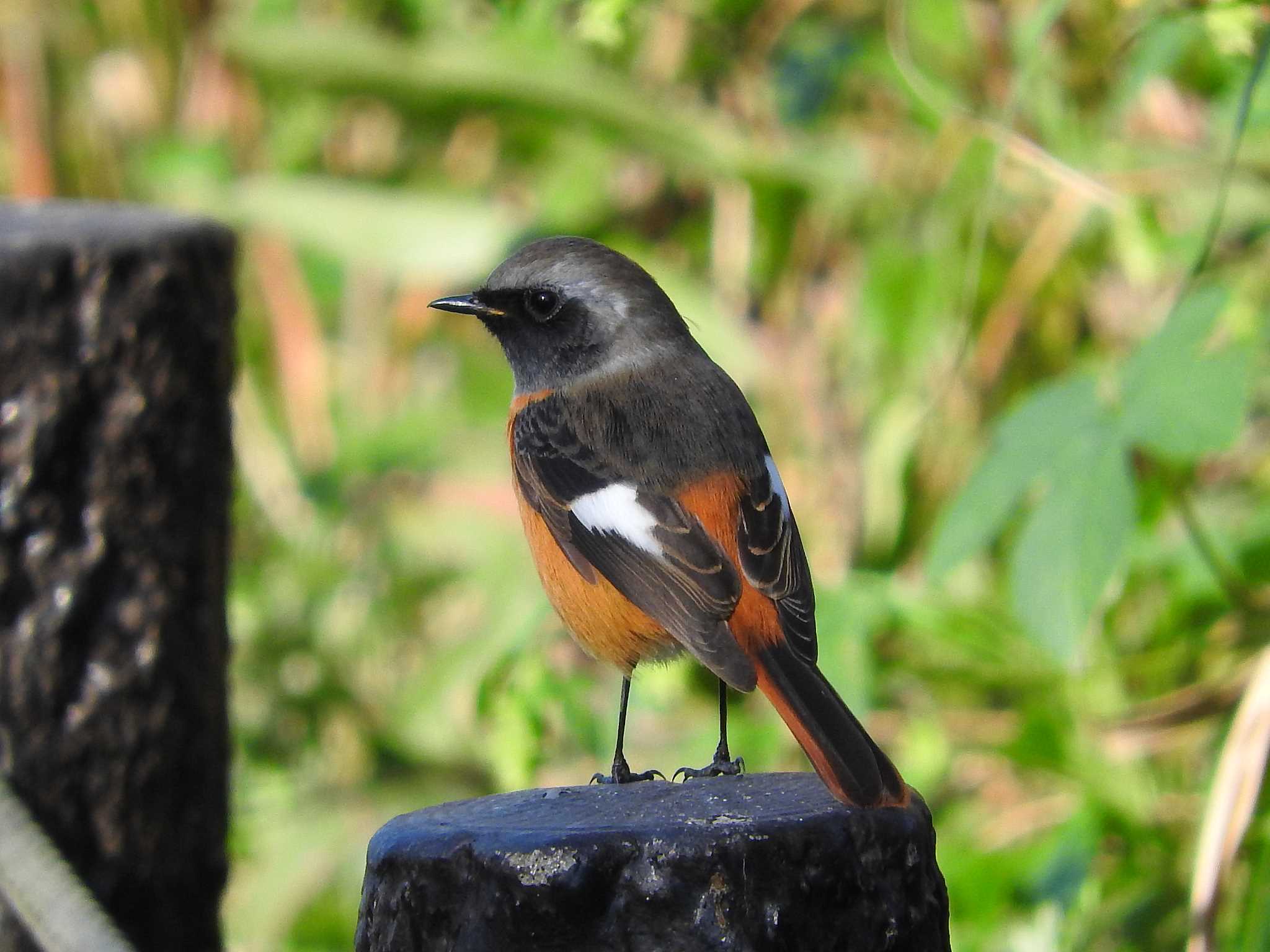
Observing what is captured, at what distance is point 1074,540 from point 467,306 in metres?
1.13

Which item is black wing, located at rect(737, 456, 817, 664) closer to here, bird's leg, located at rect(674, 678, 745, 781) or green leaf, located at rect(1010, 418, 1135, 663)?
bird's leg, located at rect(674, 678, 745, 781)

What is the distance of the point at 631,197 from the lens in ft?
17.7

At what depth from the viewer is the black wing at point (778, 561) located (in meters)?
2.33

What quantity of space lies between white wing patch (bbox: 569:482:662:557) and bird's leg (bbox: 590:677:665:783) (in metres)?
0.30

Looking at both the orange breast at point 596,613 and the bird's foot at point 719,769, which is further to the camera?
the orange breast at point 596,613

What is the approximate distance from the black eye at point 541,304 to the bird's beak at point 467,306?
0.18ft

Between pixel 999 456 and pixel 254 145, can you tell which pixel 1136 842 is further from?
pixel 254 145

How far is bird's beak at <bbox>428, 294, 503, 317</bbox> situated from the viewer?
9.37 feet

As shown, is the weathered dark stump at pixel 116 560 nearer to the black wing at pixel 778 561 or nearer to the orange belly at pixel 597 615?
the orange belly at pixel 597 615

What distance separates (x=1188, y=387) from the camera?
264cm

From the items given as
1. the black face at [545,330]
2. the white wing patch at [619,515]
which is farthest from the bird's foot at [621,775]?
the black face at [545,330]

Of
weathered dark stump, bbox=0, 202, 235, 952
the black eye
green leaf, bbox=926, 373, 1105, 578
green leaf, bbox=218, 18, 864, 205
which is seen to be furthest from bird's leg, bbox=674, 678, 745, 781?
green leaf, bbox=218, 18, 864, 205

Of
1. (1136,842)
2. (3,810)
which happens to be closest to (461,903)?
(3,810)

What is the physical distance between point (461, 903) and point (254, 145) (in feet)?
16.4
